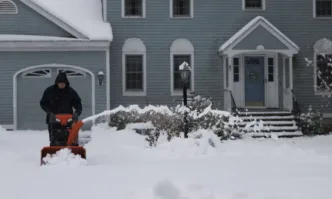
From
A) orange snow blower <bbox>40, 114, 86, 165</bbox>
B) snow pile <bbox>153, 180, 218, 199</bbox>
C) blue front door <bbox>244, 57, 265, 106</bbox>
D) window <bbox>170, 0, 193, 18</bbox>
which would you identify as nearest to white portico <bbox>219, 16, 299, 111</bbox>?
blue front door <bbox>244, 57, 265, 106</bbox>

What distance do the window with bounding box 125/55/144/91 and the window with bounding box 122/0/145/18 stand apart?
174cm

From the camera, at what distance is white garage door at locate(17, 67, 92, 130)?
20500mm

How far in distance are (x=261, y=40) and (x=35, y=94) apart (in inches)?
358

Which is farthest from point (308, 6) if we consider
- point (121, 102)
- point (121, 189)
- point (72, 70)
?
point (121, 189)

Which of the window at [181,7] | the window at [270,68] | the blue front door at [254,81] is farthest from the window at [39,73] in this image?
the window at [270,68]

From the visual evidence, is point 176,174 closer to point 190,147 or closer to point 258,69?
point 190,147

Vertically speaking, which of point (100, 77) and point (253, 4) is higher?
point (253, 4)

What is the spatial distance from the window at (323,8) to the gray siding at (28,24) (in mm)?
10440

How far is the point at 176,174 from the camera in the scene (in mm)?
8383

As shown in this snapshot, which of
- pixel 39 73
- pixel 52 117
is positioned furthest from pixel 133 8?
pixel 52 117

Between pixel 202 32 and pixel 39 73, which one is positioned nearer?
pixel 39 73

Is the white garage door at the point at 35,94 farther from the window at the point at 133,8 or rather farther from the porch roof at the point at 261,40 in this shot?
the porch roof at the point at 261,40

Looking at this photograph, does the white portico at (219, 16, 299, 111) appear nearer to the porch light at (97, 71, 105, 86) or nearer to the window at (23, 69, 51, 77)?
the porch light at (97, 71, 105, 86)

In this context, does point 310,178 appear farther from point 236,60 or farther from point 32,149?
point 236,60
